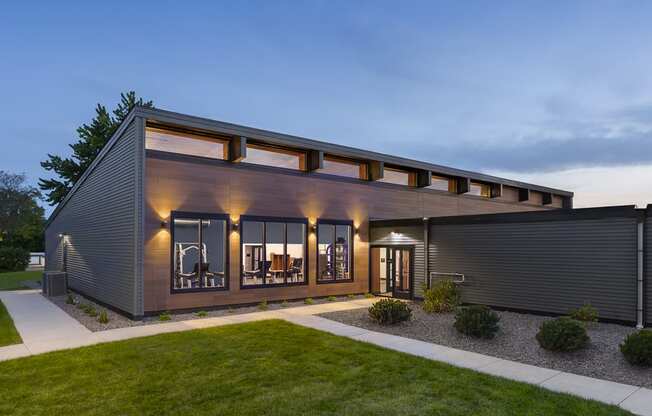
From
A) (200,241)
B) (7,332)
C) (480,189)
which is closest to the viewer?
(7,332)

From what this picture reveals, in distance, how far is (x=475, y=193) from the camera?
20922 mm

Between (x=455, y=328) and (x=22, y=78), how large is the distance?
6093 inches

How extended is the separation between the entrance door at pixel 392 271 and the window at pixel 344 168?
3045 mm

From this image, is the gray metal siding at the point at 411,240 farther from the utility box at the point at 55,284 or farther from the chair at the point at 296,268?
the utility box at the point at 55,284

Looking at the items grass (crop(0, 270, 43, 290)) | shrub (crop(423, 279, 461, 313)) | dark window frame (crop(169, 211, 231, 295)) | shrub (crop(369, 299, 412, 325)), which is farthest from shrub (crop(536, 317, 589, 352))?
→ grass (crop(0, 270, 43, 290))

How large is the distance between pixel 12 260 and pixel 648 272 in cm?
3833

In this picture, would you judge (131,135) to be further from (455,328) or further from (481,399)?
(481,399)

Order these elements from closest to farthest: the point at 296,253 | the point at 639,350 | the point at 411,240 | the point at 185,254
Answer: the point at 639,350 → the point at 185,254 → the point at 296,253 → the point at 411,240

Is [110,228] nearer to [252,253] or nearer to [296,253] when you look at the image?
[252,253]

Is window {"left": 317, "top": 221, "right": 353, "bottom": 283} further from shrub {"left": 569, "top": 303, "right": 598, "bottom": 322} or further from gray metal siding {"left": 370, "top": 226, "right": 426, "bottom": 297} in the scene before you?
shrub {"left": 569, "top": 303, "right": 598, "bottom": 322}

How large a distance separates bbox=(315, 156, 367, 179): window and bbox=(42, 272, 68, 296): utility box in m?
11.1

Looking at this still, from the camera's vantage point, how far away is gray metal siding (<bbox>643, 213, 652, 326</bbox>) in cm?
936

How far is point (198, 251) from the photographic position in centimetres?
1191

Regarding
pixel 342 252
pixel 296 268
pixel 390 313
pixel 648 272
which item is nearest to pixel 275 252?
pixel 296 268
